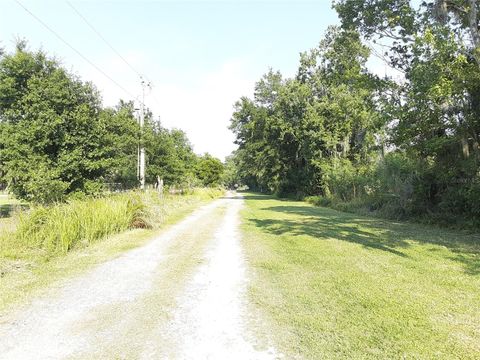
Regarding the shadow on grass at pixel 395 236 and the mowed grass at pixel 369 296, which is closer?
the mowed grass at pixel 369 296

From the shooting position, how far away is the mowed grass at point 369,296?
368cm

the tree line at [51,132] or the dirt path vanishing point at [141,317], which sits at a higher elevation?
the tree line at [51,132]

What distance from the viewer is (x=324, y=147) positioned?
1404 inches

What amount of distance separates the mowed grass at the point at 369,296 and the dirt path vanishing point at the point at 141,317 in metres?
0.45

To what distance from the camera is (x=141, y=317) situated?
4.45 m

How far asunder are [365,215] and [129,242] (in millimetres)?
13102

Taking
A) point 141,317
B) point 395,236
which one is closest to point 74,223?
point 141,317

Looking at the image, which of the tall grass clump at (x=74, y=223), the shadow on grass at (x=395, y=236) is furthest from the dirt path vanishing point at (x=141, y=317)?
the shadow on grass at (x=395, y=236)

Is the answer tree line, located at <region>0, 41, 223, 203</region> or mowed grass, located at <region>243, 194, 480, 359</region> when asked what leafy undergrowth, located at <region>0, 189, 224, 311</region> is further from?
mowed grass, located at <region>243, 194, 480, 359</region>

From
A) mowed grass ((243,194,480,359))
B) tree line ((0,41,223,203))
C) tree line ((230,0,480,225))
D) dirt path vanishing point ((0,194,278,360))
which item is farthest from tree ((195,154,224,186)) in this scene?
dirt path vanishing point ((0,194,278,360))

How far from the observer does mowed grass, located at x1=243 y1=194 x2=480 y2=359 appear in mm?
3682

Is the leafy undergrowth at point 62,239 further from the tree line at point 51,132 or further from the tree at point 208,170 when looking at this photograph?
the tree at point 208,170

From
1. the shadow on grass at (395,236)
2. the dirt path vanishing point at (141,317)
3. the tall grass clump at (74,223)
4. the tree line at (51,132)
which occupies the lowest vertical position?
the dirt path vanishing point at (141,317)

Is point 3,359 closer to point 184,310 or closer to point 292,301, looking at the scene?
point 184,310
